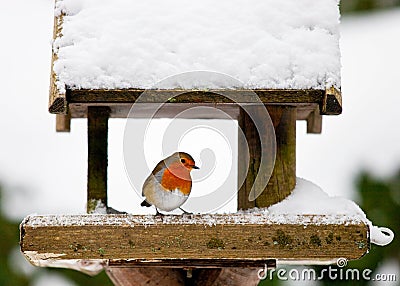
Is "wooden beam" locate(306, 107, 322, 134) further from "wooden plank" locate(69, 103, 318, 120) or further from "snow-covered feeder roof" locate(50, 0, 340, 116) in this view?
"snow-covered feeder roof" locate(50, 0, 340, 116)

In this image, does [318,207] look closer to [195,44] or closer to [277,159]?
[277,159]

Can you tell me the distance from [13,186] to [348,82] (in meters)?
2.12

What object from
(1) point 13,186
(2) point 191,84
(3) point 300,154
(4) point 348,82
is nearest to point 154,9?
(2) point 191,84

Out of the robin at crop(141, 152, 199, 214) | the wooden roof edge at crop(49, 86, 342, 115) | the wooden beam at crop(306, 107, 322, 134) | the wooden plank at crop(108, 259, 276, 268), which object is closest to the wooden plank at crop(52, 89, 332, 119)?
the wooden roof edge at crop(49, 86, 342, 115)

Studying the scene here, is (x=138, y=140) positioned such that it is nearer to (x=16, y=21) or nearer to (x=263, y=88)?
(x=263, y=88)

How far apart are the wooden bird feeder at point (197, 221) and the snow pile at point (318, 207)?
0.03 m

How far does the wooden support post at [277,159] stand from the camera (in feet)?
6.53

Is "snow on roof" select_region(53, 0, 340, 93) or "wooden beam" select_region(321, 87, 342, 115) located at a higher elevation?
"snow on roof" select_region(53, 0, 340, 93)

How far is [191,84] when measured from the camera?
6.02 ft

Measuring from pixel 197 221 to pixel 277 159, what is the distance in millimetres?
348

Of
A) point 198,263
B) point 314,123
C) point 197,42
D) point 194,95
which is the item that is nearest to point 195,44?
point 197,42

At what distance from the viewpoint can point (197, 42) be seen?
1.89 meters

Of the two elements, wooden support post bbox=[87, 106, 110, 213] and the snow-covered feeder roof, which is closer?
the snow-covered feeder roof

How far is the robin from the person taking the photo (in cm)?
186
